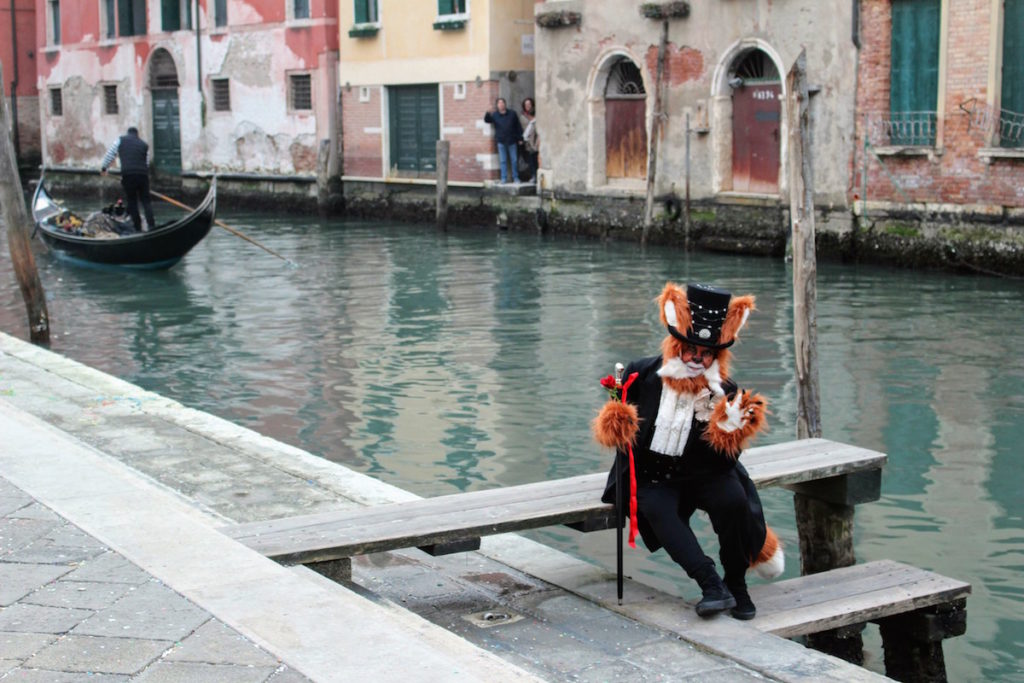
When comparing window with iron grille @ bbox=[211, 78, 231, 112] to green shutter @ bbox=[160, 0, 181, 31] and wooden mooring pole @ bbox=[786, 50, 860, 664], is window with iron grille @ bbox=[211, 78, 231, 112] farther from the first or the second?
wooden mooring pole @ bbox=[786, 50, 860, 664]

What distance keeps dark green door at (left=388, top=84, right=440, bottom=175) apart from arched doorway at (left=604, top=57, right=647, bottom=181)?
10.2 feet

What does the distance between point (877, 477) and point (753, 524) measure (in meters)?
0.69

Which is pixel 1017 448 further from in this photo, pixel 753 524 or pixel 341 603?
pixel 341 603

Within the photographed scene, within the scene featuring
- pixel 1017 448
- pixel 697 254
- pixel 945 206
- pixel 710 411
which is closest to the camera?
pixel 710 411

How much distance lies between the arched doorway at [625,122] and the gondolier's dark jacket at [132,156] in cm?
516

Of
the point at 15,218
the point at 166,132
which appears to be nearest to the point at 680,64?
the point at 15,218

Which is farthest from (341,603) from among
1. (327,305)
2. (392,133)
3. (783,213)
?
(392,133)

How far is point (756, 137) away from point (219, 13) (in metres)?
10.9

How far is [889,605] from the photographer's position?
3.96 metres

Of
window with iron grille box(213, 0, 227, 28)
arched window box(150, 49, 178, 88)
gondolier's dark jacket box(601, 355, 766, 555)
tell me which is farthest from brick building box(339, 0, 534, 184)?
gondolier's dark jacket box(601, 355, 766, 555)

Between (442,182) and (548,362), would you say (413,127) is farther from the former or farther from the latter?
(548,362)

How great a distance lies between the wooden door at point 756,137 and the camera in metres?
15.1

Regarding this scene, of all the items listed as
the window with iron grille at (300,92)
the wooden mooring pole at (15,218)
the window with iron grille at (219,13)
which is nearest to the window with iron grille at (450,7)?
the window with iron grille at (300,92)

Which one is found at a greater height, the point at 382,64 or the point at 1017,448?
the point at 382,64
